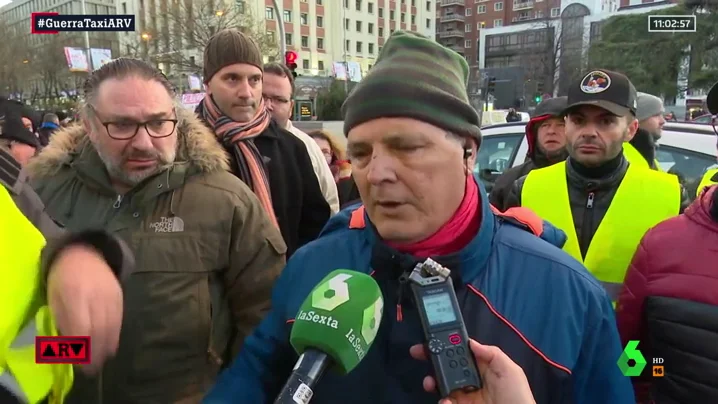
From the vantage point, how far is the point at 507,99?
30109 mm

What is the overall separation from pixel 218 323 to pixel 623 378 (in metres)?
1.41

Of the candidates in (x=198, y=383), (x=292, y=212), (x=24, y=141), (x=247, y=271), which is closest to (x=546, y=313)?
(x=247, y=271)

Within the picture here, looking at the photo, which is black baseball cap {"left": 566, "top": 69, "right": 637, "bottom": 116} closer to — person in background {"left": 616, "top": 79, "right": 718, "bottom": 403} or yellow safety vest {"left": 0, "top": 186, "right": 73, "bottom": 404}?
person in background {"left": 616, "top": 79, "right": 718, "bottom": 403}

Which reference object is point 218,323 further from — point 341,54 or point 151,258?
point 341,54

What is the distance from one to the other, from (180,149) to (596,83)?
6.51 feet

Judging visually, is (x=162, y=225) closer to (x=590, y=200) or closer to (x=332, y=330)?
(x=332, y=330)

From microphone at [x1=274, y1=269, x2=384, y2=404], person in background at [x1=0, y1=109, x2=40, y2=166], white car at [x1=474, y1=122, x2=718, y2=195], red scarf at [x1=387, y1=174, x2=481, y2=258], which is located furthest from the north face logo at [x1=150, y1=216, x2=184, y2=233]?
person in background at [x1=0, y1=109, x2=40, y2=166]

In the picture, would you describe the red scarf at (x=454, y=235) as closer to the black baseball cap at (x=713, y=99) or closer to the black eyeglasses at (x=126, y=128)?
the black eyeglasses at (x=126, y=128)

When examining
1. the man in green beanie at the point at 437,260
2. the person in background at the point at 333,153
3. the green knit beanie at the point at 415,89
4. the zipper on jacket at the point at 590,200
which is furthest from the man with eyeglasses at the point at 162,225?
the person in background at the point at 333,153

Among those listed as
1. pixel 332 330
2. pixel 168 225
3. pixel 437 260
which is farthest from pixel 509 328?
pixel 168 225

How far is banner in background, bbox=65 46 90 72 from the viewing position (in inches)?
955

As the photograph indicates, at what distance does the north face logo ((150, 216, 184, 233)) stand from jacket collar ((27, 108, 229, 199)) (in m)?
0.11

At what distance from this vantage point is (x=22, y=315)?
1.17 meters

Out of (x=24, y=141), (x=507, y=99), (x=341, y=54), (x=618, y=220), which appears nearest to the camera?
(x=618, y=220)
